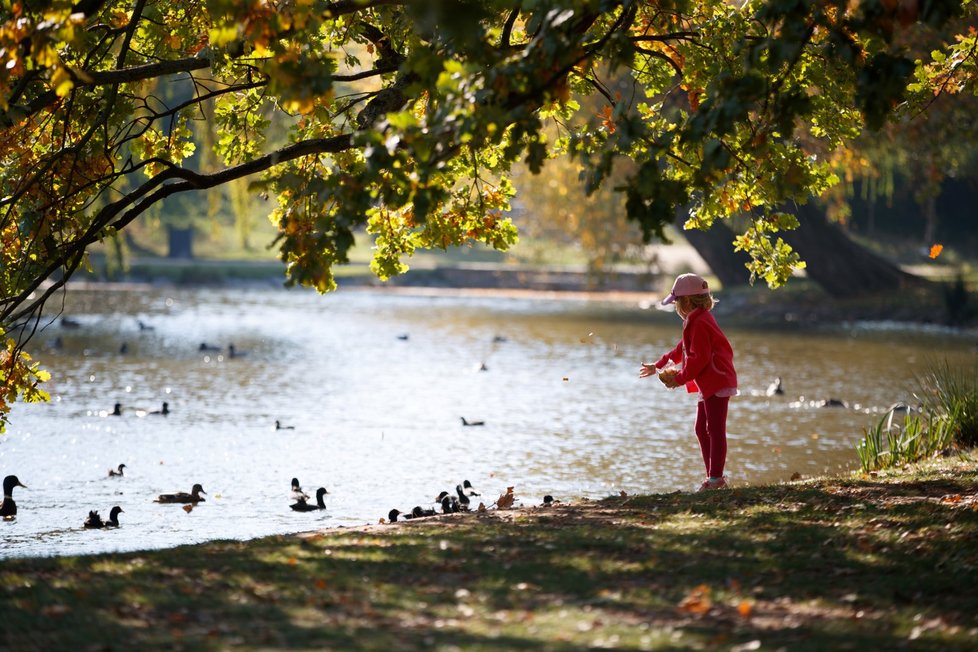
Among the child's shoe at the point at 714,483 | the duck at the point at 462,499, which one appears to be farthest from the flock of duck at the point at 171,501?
the child's shoe at the point at 714,483

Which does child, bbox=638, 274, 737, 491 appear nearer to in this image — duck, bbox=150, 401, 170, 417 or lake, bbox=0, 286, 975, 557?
lake, bbox=0, 286, 975, 557

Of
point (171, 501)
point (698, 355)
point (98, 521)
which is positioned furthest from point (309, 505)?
point (698, 355)

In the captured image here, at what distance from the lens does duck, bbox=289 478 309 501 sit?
10.6 meters

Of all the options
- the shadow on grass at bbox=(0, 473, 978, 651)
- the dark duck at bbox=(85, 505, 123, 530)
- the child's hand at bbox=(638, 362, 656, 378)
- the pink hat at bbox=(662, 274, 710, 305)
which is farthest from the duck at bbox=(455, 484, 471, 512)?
the dark duck at bbox=(85, 505, 123, 530)

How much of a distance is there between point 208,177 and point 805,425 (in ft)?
30.6

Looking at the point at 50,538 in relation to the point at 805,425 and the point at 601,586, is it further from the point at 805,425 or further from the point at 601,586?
the point at 805,425

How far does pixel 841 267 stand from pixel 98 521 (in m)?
27.8

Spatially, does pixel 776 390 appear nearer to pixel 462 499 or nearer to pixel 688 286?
pixel 688 286

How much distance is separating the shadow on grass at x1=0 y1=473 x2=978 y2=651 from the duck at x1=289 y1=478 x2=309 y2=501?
2.80m

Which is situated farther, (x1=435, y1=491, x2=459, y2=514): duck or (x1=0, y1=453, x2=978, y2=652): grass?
(x1=435, y1=491, x2=459, y2=514): duck

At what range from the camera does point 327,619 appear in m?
5.36

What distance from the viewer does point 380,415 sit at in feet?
53.4

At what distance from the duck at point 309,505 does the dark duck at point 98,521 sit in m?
1.42

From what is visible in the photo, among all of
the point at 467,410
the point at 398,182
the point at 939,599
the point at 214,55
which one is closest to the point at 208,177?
the point at 214,55
